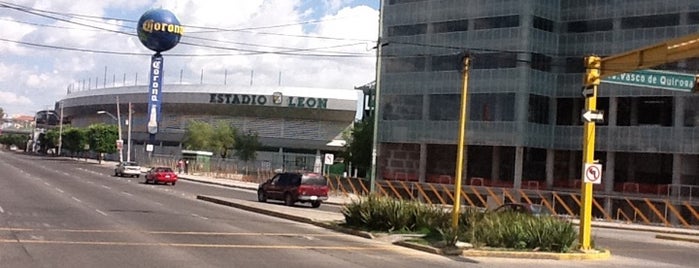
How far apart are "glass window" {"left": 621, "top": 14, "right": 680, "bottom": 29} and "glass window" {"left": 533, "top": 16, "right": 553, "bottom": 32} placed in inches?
242

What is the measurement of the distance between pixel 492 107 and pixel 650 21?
44.9ft

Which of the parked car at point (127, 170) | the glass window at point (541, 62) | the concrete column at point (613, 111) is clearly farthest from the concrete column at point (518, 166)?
the parked car at point (127, 170)

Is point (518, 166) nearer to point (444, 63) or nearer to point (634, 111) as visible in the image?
point (634, 111)

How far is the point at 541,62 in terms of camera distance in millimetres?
70000

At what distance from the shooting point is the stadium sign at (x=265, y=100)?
12950 centimetres

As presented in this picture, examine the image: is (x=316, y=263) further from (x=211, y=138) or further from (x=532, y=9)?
(x=211, y=138)

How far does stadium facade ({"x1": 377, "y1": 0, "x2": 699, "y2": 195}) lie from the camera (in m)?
64.7

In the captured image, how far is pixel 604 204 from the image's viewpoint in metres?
55.5

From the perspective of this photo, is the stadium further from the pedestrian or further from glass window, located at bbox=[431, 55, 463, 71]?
glass window, located at bbox=[431, 55, 463, 71]

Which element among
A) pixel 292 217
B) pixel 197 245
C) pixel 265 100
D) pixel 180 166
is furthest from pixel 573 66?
pixel 265 100

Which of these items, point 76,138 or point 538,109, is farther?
point 76,138

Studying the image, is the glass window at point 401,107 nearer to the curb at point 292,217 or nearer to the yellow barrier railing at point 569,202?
the yellow barrier railing at point 569,202

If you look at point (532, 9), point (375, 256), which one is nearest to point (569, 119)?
point (532, 9)

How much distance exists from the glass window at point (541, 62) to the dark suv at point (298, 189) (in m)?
32.4
